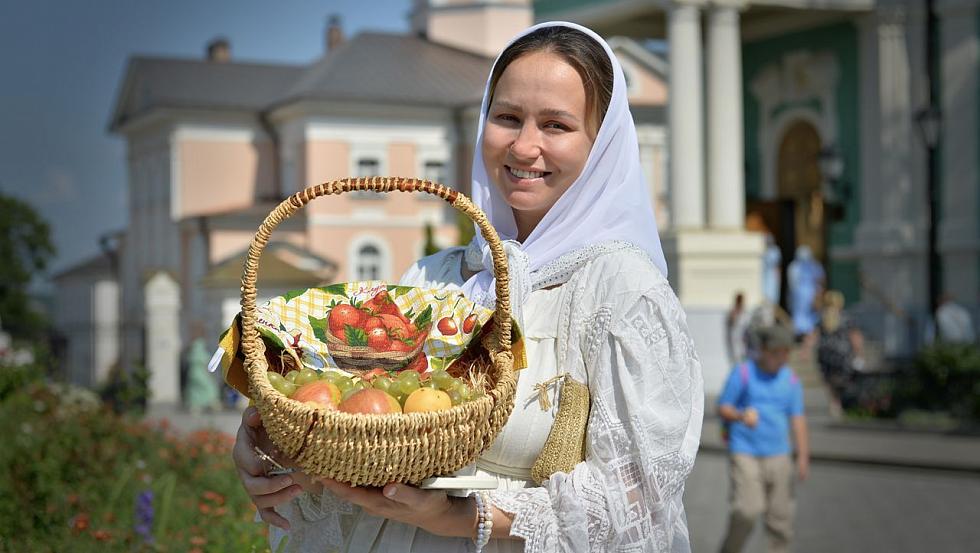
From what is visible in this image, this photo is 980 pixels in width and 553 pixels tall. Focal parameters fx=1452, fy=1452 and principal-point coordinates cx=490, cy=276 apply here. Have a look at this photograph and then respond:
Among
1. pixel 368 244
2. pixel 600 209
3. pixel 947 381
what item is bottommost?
pixel 947 381

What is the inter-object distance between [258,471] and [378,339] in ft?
1.17

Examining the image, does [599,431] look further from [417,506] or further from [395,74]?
[395,74]

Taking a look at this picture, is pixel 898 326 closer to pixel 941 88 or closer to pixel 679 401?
pixel 941 88

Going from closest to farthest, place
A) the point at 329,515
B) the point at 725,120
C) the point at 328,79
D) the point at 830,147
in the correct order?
1. the point at 329,515
2. the point at 830,147
3. the point at 725,120
4. the point at 328,79

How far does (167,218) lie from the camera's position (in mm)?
51312

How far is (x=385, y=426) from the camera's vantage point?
2.56m

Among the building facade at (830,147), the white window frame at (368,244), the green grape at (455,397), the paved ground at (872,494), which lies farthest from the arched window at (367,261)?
the green grape at (455,397)

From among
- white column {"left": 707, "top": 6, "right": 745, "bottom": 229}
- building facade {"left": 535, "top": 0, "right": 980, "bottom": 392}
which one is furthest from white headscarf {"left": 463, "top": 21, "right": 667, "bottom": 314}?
white column {"left": 707, "top": 6, "right": 745, "bottom": 229}

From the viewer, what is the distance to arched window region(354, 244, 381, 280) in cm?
4562

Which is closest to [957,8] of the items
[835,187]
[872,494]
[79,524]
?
[835,187]

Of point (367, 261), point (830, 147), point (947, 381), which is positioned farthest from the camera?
point (367, 261)

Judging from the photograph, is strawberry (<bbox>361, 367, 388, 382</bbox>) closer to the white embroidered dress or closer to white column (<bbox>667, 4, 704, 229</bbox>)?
the white embroidered dress

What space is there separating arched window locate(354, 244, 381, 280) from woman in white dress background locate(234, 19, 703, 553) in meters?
42.4

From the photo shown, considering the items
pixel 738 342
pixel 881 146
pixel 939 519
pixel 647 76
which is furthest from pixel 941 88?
pixel 647 76
